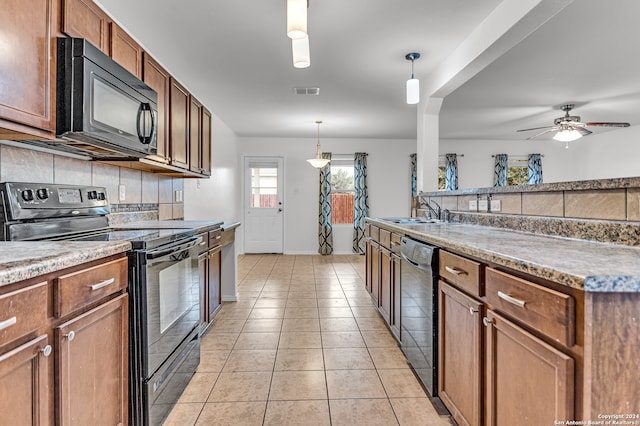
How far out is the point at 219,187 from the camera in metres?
5.23

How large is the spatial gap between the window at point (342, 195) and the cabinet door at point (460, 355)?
211 inches

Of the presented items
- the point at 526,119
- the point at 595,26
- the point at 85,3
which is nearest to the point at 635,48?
the point at 595,26

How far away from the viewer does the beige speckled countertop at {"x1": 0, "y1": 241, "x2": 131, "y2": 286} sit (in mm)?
907

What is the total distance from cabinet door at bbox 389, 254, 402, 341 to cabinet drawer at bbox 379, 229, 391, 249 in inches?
5.8

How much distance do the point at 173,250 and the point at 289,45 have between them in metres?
1.97

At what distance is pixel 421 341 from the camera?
1.86m

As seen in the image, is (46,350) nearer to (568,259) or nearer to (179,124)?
(568,259)

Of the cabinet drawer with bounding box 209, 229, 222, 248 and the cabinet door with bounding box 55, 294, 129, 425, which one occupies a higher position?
the cabinet drawer with bounding box 209, 229, 222, 248

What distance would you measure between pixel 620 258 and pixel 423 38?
223 cm

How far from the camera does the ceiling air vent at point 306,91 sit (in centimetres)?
387

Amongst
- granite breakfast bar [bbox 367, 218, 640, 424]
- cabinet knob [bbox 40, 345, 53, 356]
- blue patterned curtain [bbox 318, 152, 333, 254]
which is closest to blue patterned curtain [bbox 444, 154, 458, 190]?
blue patterned curtain [bbox 318, 152, 333, 254]

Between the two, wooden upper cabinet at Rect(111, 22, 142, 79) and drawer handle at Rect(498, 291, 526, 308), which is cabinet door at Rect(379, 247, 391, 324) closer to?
drawer handle at Rect(498, 291, 526, 308)

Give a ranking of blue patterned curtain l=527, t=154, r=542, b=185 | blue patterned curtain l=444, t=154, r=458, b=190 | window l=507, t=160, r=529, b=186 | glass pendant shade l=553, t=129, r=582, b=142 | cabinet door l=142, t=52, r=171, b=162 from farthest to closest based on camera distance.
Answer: window l=507, t=160, r=529, b=186 < blue patterned curtain l=527, t=154, r=542, b=185 < blue patterned curtain l=444, t=154, r=458, b=190 < glass pendant shade l=553, t=129, r=582, b=142 < cabinet door l=142, t=52, r=171, b=162

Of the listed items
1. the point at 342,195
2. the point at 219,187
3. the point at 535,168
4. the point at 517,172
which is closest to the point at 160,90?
the point at 219,187
